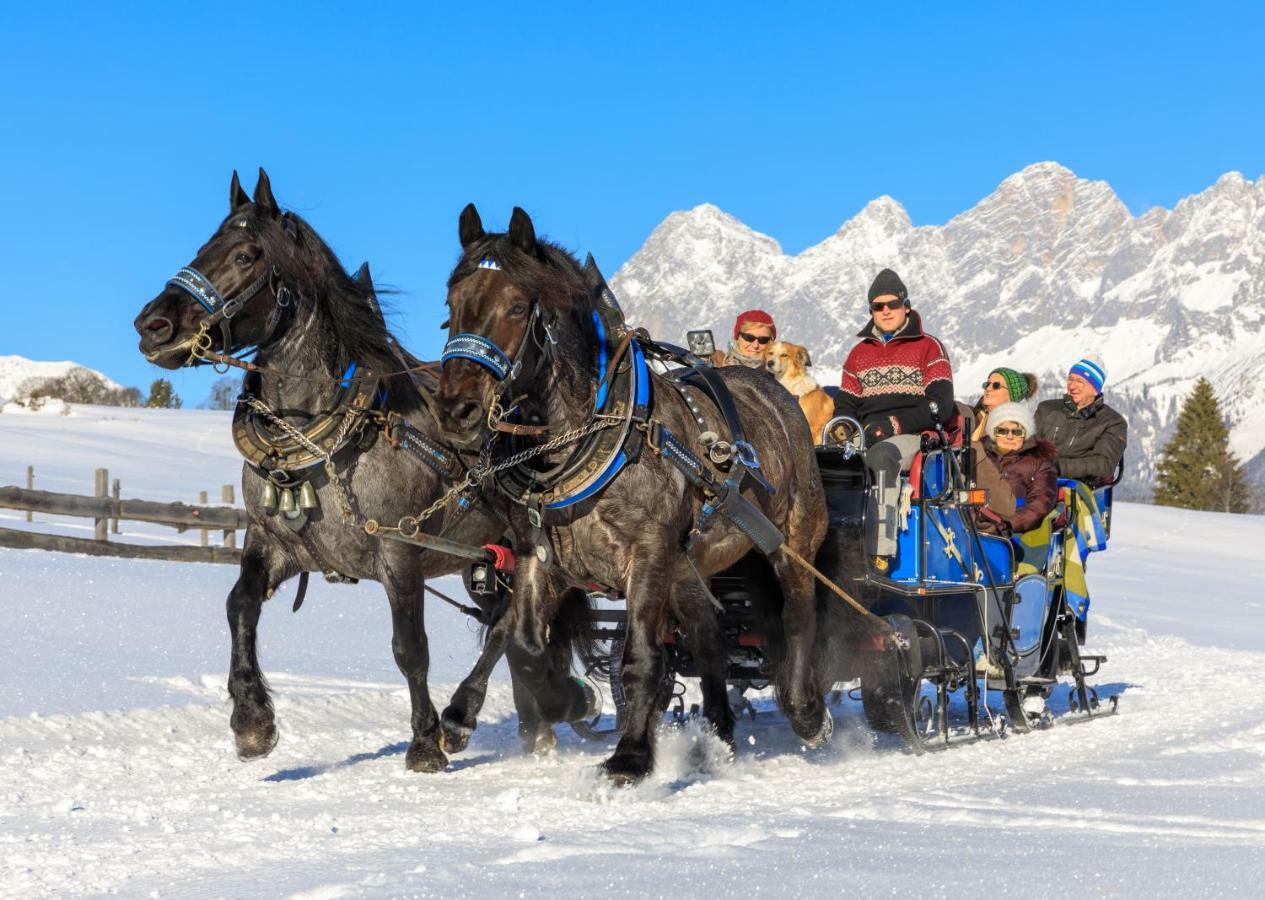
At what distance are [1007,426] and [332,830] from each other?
16.7ft

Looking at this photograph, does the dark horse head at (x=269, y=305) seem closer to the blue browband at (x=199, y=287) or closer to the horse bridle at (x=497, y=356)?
the blue browband at (x=199, y=287)

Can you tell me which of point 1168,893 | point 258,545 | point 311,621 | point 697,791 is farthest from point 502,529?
point 311,621

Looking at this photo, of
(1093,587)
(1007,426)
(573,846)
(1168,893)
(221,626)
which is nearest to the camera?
(1168,893)

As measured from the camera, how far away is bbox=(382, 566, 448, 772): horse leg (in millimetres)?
6645

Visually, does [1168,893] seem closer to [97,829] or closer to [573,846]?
[573,846]

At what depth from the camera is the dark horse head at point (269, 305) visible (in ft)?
20.3

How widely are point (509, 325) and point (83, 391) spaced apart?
205 feet

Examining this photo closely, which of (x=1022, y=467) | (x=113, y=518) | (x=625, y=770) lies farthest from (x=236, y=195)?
(x=113, y=518)

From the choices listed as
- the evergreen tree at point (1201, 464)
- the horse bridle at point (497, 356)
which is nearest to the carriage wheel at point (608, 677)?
the horse bridle at point (497, 356)

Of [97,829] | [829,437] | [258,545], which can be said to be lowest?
[97,829]

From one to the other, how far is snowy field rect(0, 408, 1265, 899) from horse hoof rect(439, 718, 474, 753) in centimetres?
13

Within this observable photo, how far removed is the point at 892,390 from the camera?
8.23 metres

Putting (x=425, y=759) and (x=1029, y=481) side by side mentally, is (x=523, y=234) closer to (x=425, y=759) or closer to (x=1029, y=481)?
(x=425, y=759)

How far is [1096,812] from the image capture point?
17.9 feet
